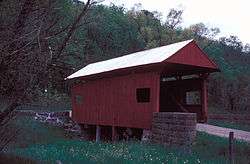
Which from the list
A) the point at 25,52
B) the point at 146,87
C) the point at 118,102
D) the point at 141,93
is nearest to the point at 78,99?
the point at 118,102

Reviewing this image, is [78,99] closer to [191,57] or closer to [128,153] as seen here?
[191,57]

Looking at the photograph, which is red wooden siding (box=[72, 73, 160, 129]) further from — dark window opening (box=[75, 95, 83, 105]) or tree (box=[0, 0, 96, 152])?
tree (box=[0, 0, 96, 152])

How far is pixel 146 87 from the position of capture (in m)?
19.5

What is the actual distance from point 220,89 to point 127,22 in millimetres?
17287

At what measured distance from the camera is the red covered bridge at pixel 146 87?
18828mm

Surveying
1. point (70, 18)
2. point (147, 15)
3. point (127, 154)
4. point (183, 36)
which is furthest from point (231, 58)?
point (70, 18)

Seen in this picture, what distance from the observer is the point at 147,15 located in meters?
65.1

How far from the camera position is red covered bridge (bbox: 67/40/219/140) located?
18.8m

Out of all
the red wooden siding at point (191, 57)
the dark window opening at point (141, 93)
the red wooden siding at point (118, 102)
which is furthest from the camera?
the dark window opening at point (141, 93)

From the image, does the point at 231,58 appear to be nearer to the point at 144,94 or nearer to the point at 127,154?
the point at 144,94

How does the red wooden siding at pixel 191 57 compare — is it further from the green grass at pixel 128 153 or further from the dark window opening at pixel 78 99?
the dark window opening at pixel 78 99

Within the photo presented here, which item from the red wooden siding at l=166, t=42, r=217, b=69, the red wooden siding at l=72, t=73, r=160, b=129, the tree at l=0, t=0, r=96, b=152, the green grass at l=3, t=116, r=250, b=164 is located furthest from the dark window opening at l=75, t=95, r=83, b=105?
the tree at l=0, t=0, r=96, b=152

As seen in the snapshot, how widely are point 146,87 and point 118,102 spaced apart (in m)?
2.94

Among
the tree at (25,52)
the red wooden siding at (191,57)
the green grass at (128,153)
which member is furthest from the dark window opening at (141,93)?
the tree at (25,52)
